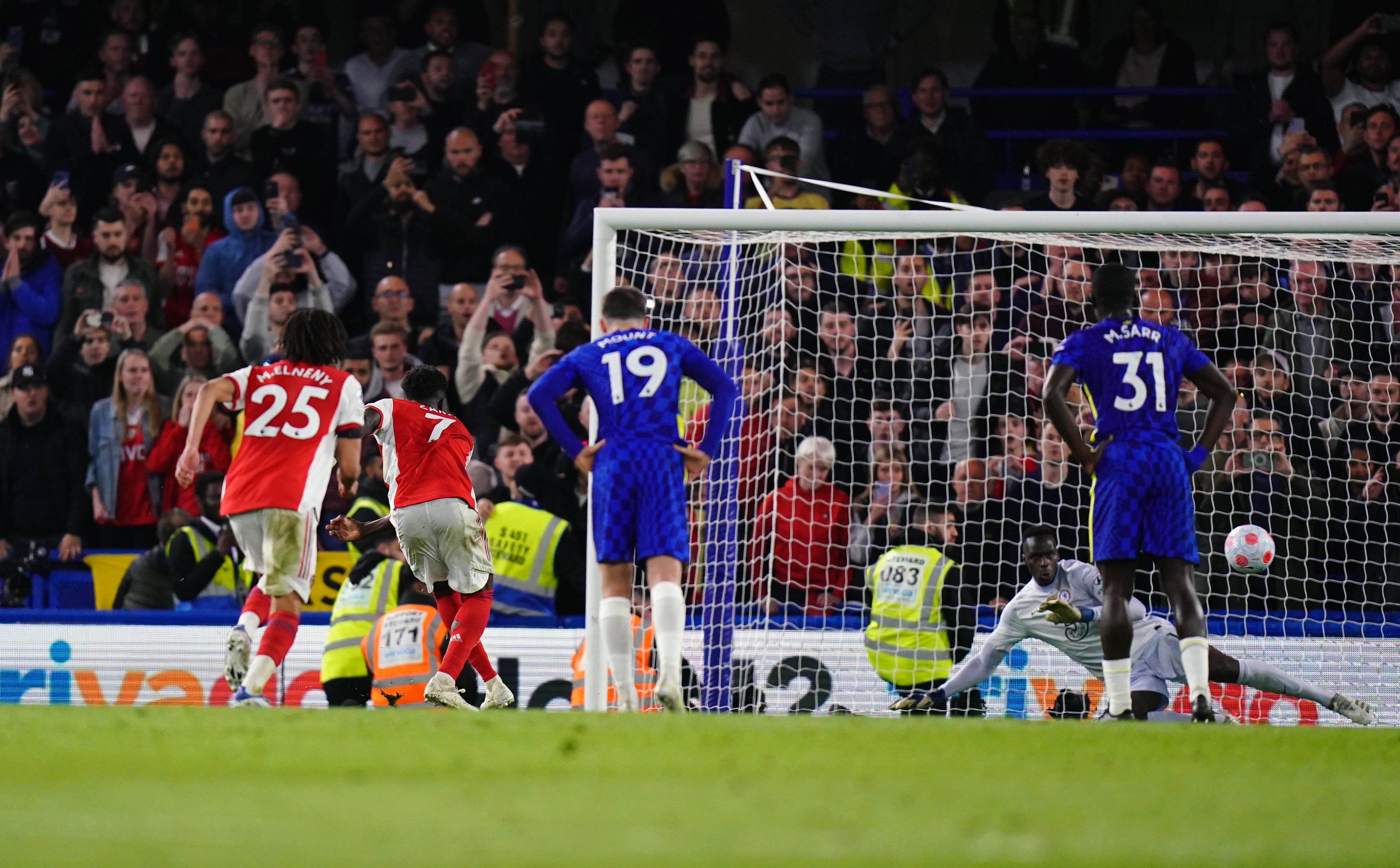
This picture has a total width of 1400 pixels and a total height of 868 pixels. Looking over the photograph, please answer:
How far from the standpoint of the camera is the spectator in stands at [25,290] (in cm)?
1178

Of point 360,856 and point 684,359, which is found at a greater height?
point 684,359

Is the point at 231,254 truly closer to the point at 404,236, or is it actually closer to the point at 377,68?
the point at 404,236

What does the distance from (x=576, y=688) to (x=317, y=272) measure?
186 inches

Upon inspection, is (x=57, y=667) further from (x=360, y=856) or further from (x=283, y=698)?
(x=360, y=856)

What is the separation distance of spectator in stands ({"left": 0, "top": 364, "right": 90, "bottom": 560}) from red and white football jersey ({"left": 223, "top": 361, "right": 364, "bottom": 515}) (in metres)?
4.46

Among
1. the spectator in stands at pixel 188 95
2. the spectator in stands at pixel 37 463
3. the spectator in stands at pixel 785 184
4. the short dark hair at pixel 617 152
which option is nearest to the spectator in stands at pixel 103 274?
the spectator in stands at pixel 37 463

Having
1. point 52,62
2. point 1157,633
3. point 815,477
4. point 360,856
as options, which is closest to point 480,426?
point 815,477

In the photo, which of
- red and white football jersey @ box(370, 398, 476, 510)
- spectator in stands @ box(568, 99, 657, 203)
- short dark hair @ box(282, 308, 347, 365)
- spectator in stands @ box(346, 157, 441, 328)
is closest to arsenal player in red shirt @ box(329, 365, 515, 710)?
red and white football jersey @ box(370, 398, 476, 510)

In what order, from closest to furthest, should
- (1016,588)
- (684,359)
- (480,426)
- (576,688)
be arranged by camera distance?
(684,359)
(576,688)
(1016,588)
(480,426)

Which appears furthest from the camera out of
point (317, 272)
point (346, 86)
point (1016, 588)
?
point (346, 86)

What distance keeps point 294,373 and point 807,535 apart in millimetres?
3199

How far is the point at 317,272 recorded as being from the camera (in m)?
11.7

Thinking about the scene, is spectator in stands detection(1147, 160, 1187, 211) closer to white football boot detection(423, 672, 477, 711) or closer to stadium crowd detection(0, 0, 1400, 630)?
stadium crowd detection(0, 0, 1400, 630)

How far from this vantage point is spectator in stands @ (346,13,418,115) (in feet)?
43.2
